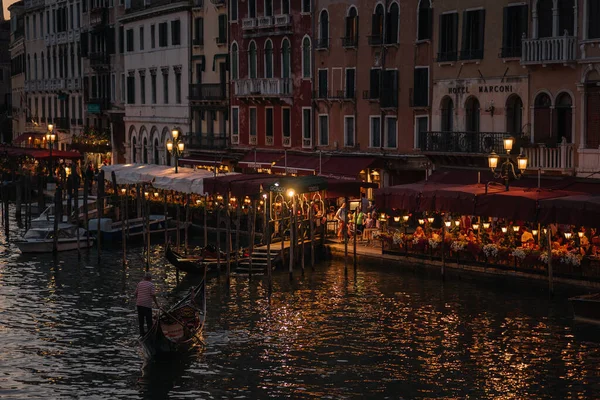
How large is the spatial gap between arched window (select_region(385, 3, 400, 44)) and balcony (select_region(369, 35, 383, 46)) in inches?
16.8

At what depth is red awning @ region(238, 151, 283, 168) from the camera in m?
63.4

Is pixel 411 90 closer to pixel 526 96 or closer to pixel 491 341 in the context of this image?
pixel 526 96

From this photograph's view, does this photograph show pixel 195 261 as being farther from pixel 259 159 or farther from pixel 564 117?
pixel 259 159

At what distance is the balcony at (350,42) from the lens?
5766 centimetres

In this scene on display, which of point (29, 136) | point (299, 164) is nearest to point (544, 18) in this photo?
point (299, 164)

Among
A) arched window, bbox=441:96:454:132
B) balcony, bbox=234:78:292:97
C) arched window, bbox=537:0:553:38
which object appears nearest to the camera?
arched window, bbox=537:0:553:38

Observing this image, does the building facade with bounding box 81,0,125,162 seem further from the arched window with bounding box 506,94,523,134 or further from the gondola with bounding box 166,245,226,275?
the arched window with bounding box 506,94,523,134

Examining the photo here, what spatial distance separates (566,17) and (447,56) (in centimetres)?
779

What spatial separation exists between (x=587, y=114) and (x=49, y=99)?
67.1m

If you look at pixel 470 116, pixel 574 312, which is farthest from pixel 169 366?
pixel 470 116

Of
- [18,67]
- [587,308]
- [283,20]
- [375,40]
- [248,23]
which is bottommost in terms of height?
[587,308]

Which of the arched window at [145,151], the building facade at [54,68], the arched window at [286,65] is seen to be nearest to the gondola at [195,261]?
the arched window at [286,65]

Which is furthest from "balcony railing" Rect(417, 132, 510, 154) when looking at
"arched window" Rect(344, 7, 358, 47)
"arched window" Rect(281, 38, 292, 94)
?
"arched window" Rect(281, 38, 292, 94)

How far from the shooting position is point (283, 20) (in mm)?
62750
